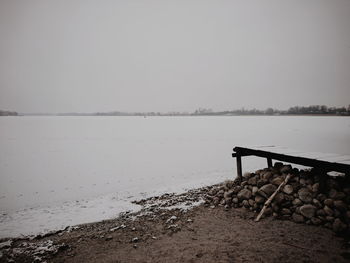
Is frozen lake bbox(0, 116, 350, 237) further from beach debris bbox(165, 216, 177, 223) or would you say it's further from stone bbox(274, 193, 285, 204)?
stone bbox(274, 193, 285, 204)

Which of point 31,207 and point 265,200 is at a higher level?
point 265,200

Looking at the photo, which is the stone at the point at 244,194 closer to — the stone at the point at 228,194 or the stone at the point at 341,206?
the stone at the point at 228,194

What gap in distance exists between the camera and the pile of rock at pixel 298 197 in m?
5.10

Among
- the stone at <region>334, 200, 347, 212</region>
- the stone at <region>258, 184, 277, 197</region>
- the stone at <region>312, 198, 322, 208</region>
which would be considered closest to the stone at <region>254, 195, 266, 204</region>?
the stone at <region>258, 184, 277, 197</region>

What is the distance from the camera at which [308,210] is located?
17.4ft

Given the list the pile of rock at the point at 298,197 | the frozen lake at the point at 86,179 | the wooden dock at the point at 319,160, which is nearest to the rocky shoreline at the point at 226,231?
the pile of rock at the point at 298,197

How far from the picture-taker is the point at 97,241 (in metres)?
5.12

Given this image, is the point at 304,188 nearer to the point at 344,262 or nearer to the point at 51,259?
the point at 344,262

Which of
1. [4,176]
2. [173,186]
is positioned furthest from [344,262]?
[4,176]

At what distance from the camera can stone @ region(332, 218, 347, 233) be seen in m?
4.72

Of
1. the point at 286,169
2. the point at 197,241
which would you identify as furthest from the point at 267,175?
the point at 197,241

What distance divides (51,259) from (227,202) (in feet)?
14.8

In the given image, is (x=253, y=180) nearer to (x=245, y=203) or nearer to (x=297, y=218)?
(x=245, y=203)

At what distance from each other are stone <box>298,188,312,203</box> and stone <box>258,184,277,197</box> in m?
0.64
